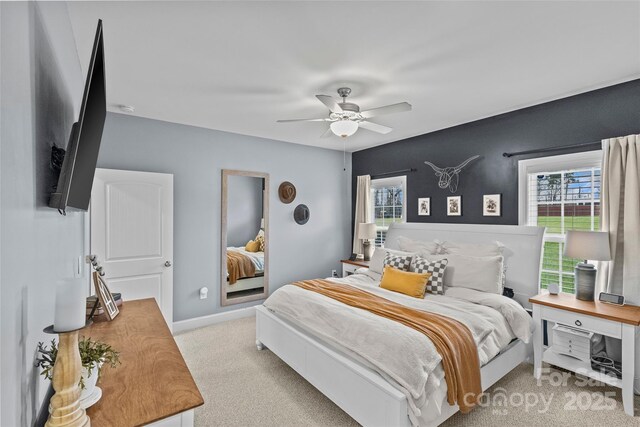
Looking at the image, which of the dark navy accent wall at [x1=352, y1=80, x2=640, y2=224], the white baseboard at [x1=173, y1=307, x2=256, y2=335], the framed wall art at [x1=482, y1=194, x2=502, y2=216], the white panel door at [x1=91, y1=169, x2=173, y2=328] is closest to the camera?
the dark navy accent wall at [x1=352, y1=80, x2=640, y2=224]

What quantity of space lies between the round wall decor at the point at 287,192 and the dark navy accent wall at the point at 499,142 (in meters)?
1.49

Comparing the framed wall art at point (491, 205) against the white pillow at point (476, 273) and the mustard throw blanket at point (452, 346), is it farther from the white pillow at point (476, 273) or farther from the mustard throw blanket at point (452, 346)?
the mustard throw blanket at point (452, 346)

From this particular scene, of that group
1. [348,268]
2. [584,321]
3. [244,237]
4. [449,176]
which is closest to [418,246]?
[449,176]

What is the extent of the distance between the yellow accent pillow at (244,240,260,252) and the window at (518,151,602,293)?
3.40 meters

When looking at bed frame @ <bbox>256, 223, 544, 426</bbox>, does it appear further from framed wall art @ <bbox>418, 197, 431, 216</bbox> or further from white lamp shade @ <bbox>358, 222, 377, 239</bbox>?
white lamp shade @ <bbox>358, 222, 377, 239</bbox>

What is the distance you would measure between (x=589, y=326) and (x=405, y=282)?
1.49 m

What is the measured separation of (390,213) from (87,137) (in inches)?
174

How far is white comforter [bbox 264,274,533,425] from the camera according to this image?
1968 mm

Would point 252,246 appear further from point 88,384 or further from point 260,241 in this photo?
point 88,384

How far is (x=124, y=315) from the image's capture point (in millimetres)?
2223

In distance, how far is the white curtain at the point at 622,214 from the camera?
104 inches

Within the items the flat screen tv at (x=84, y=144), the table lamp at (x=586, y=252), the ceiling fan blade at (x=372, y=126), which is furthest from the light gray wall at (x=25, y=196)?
the table lamp at (x=586, y=252)

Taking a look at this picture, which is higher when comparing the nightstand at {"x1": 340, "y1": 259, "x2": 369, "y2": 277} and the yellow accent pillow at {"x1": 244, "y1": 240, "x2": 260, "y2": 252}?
the yellow accent pillow at {"x1": 244, "y1": 240, "x2": 260, "y2": 252}

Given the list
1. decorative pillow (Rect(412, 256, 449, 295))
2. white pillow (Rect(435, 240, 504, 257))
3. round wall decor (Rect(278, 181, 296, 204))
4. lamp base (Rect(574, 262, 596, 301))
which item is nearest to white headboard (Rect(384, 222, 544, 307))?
white pillow (Rect(435, 240, 504, 257))
